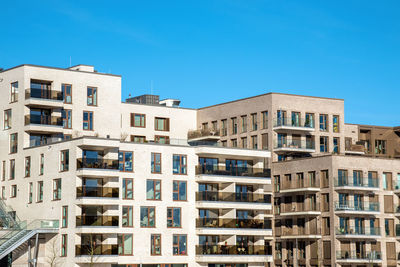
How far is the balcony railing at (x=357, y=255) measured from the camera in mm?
90062

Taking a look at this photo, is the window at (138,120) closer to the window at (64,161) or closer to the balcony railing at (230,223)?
the balcony railing at (230,223)

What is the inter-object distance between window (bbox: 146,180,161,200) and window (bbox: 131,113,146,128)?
16.8 meters

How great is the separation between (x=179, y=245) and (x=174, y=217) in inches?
111

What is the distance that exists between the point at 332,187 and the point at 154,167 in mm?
20123

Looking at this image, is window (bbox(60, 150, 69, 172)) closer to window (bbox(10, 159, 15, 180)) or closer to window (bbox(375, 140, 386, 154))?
window (bbox(10, 159, 15, 180))

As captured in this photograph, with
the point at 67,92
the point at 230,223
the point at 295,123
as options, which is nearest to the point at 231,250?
the point at 230,223

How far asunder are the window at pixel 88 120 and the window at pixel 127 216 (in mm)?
11405

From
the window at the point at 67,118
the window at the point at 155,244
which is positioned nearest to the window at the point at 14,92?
the window at the point at 67,118

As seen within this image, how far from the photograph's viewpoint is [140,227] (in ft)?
A: 269

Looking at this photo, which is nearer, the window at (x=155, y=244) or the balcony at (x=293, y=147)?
the window at (x=155, y=244)

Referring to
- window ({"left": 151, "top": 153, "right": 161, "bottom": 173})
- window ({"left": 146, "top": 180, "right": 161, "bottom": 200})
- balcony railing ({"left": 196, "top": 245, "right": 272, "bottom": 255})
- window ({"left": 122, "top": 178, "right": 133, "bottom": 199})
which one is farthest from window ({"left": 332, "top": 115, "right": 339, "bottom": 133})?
window ({"left": 122, "top": 178, "right": 133, "bottom": 199})

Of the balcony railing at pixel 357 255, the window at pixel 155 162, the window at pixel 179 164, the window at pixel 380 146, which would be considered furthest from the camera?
the window at pixel 380 146

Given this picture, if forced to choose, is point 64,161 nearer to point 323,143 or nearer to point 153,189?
point 153,189

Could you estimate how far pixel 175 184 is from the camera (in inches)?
3337
